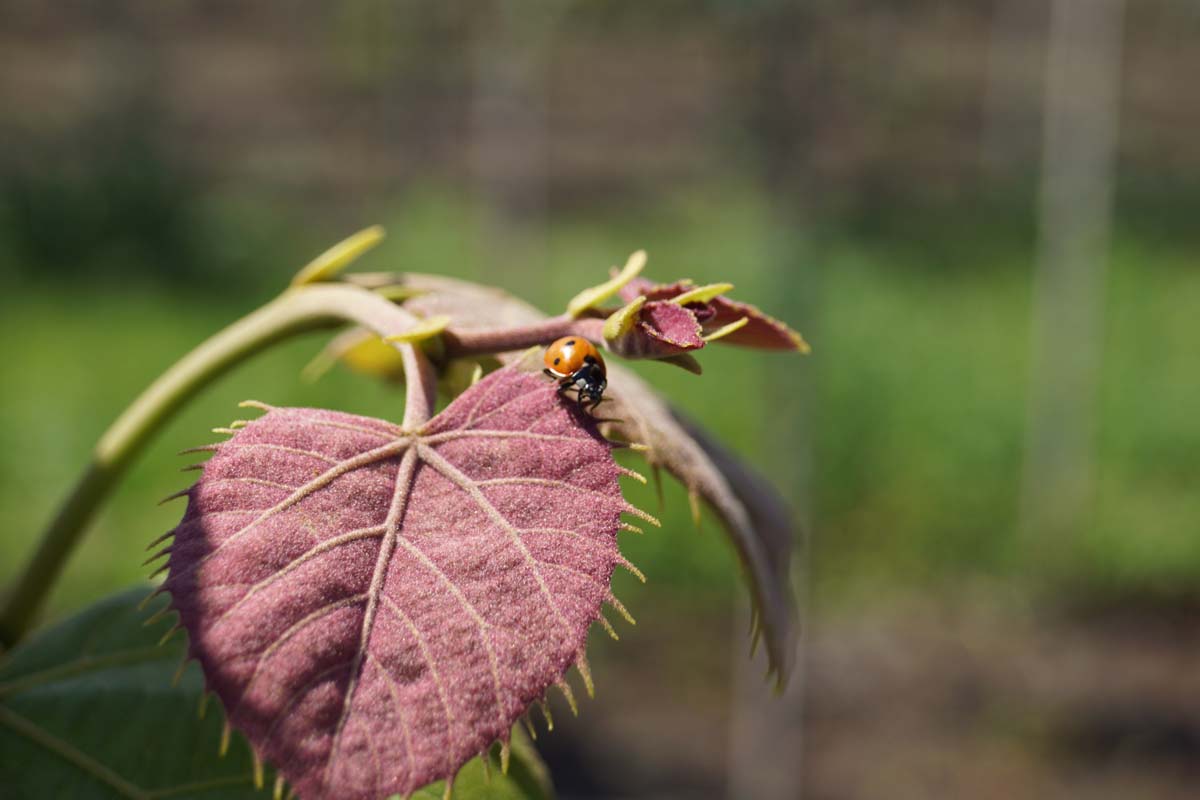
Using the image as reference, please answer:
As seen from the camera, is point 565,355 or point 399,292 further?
point 399,292

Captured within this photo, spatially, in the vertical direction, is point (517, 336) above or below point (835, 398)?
above

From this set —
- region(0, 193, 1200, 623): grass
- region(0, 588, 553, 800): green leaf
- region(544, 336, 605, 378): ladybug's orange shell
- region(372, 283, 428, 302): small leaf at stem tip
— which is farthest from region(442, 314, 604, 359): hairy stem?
region(0, 193, 1200, 623): grass

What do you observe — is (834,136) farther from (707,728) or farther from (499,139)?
(707,728)

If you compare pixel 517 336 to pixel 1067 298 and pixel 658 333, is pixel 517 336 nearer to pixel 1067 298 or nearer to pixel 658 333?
pixel 658 333

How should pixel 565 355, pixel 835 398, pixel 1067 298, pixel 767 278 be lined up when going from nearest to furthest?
pixel 565 355
pixel 767 278
pixel 1067 298
pixel 835 398

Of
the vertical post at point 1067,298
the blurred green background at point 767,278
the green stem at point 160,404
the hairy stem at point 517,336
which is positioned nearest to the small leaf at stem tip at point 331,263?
the green stem at point 160,404

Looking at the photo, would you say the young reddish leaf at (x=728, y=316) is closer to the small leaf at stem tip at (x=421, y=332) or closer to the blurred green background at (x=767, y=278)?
the small leaf at stem tip at (x=421, y=332)

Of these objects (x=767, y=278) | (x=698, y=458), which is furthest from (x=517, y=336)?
(x=767, y=278)

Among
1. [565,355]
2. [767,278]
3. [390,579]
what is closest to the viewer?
[390,579]
